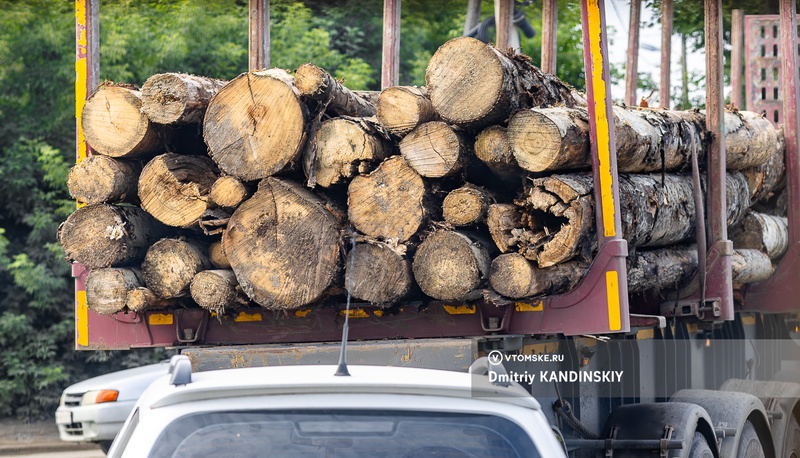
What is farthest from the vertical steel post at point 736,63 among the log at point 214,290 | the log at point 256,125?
the log at point 214,290

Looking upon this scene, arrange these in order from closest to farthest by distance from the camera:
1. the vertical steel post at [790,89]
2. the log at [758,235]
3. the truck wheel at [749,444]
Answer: the truck wheel at [749,444]
the log at [758,235]
the vertical steel post at [790,89]

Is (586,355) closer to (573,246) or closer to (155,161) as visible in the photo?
(573,246)

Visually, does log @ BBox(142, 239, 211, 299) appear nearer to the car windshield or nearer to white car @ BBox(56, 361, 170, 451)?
the car windshield

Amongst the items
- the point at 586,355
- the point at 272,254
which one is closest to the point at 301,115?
the point at 272,254

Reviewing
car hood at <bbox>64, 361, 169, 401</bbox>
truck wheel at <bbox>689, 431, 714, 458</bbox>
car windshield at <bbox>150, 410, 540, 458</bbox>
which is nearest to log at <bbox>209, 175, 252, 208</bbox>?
car windshield at <bbox>150, 410, 540, 458</bbox>

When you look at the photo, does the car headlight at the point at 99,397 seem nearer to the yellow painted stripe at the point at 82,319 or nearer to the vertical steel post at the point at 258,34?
the yellow painted stripe at the point at 82,319

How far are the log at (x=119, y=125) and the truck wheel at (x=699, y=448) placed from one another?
3.14 meters

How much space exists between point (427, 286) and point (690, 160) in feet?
7.62

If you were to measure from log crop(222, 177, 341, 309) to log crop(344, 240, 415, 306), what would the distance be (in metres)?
0.11

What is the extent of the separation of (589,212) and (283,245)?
1.43m

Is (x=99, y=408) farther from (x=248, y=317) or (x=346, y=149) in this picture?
(x=346, y=149)

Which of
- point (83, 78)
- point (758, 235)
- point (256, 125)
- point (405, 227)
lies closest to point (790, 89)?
point (758, 235)

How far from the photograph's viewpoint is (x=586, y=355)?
5.68 meters

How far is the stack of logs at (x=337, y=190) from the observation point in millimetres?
4688
